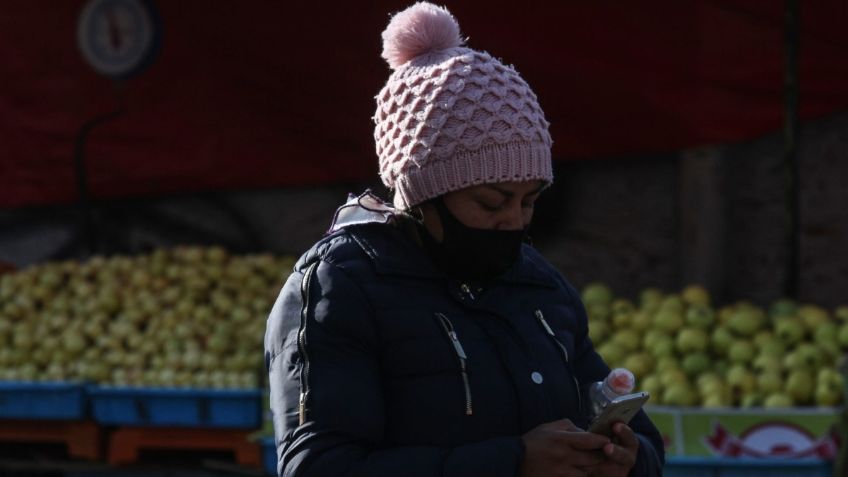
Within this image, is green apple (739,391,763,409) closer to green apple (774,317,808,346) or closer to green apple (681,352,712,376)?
green apple (681,352,712,376)

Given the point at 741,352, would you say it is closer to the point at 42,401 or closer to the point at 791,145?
the point at 791,145

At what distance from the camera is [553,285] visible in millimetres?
2051

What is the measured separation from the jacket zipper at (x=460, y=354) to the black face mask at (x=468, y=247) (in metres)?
0.09

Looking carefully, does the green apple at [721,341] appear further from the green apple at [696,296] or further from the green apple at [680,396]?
the green apple at [680,396]

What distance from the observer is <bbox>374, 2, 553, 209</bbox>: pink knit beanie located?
6.11ft

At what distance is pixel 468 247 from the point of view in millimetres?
1880

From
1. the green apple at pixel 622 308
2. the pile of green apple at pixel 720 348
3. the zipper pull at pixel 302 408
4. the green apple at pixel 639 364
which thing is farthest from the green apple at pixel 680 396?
the zipper pull at pixel 302 408

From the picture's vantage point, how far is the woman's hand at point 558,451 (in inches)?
68.2

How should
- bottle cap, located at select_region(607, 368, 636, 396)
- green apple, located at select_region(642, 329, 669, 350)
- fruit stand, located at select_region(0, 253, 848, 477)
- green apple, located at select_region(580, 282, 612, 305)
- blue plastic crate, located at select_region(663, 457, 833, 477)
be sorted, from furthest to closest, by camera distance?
green apple, located at select_region(580, 282, 612, 305) → green apple, located at select_region(642, 329, 669, 350) → fruit stand, located at select_region(0, 253, 848, 477) → blue plastic crate, located at select_region(663, 457, 833, 477) → bottle cap, located at select_region(607, 368, 636, 396)

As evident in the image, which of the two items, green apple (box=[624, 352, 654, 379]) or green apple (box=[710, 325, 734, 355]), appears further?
green apple (box=[710, 325, 734, 355])

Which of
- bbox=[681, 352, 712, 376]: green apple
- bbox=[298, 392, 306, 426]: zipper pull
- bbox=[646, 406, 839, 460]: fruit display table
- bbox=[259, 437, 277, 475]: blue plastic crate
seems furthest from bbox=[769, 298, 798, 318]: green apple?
bbox=[298, 392, 306, 426]: zipper pull

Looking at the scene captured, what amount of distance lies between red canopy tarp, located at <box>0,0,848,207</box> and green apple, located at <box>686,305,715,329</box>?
720mm

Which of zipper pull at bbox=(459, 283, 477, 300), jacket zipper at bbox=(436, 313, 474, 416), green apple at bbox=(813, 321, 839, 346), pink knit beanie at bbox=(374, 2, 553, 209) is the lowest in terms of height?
green apple at bbox=(813, 321, 839, 346)

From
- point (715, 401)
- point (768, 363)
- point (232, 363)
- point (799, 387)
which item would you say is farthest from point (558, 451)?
point (232, 363)
